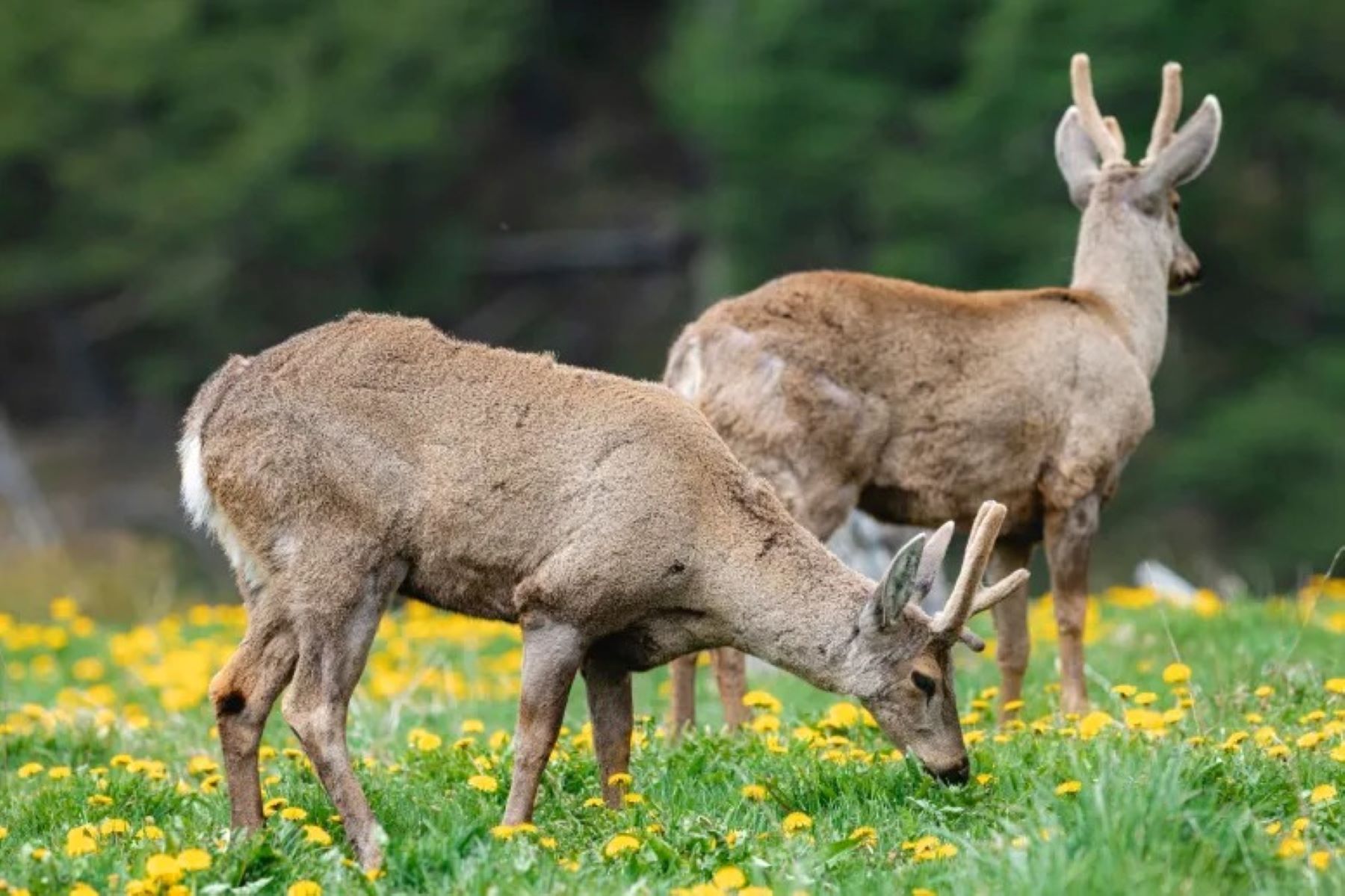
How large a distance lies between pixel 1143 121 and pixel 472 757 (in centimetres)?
1826

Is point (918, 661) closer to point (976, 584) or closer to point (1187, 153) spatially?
point (976, 584)

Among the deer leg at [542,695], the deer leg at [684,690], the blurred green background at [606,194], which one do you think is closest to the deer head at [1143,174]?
the deer leg at [684,690]

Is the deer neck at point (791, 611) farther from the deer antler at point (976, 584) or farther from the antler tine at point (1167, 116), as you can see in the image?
the antler tine at point (1167, 116)

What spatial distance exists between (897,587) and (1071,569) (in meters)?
2.64

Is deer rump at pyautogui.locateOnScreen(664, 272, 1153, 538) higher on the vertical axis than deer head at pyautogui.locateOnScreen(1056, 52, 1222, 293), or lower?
lower

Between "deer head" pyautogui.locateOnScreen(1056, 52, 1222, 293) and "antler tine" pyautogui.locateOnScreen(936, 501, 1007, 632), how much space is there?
3786mm

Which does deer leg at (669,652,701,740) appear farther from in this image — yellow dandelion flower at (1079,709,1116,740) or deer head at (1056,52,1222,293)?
deer head at (1056,52,1222,293)

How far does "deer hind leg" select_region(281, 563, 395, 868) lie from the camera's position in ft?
24.1

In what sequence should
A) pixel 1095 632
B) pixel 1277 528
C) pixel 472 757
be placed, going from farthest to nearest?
pixel 1277 528
pixel 1095 632
pixel 472 757

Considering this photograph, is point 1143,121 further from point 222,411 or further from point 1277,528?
point 222,411

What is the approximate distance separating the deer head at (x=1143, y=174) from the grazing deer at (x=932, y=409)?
27.7 inches

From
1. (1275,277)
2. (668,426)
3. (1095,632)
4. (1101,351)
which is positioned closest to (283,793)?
(668,426)

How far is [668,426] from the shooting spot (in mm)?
7754

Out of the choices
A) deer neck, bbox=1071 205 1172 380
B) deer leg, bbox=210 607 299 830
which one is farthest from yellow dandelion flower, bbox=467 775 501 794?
deer neck, bbox=1071 205 1172 380
